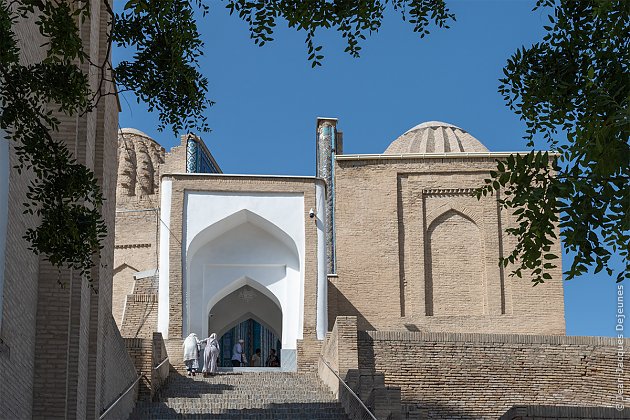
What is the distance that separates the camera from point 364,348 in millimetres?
15789

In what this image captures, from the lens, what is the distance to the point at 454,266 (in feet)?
75.9

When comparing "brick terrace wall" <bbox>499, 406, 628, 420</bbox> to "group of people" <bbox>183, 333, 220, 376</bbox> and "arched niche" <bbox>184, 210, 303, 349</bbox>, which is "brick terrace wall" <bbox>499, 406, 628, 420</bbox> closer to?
"group of people" <bbox>183, 333, 220, 376</bbox>

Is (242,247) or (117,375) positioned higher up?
(242,247)

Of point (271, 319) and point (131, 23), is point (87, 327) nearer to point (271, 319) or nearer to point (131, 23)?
point (131, 23)

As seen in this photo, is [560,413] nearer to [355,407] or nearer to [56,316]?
[355,407]

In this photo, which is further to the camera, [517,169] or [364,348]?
[364,348]

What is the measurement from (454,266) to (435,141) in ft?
15.2

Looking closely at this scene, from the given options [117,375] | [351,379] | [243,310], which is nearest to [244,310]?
[243,310]

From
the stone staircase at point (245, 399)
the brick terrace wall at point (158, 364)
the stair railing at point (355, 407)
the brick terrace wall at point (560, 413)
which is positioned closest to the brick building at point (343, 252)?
the stone staircase at point (245, 399)

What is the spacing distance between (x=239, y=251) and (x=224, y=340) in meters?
8.51

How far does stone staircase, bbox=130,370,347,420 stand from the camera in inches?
516

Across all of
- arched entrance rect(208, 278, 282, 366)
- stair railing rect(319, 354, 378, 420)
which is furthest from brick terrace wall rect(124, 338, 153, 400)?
arched entrance rect(208, 278, 282, 366)

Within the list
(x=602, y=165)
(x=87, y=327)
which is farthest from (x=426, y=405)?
(x=602, y=165)

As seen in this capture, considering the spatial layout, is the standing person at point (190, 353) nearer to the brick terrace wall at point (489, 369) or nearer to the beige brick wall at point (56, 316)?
the brick terrace wall at point (489, 369)
